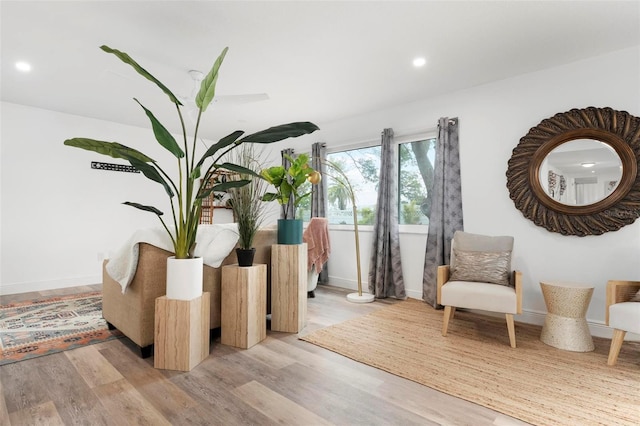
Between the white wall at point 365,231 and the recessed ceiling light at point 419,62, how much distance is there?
89 cm

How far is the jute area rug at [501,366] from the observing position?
1.67 metres

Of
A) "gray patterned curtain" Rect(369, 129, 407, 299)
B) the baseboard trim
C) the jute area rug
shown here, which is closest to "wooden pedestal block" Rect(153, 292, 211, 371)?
the jute area rug

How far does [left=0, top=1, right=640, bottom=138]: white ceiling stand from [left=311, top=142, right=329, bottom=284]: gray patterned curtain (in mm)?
1166

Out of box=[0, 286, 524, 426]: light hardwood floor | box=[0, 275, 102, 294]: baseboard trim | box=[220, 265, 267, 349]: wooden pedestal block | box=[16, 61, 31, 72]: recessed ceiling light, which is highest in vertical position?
box=[16, 61, 31, 72]: recessed ceiling light

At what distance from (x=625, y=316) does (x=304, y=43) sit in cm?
305

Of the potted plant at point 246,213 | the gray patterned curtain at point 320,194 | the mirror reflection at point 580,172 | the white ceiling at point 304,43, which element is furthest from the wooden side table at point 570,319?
the gray patterned curtain at point 320,194

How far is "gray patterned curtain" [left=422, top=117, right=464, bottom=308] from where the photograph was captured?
361 centimetres

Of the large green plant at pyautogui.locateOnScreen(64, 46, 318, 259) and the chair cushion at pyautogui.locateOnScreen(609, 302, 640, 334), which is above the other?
the large green plant at pyautogui.locateOnScreen(64, 46, 318, 259)

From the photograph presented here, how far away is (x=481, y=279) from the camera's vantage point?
283cm

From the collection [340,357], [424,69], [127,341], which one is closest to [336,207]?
[424,69]

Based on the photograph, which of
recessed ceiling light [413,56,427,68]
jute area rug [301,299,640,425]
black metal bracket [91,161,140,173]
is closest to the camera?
jute area rug [301,299,640,425]

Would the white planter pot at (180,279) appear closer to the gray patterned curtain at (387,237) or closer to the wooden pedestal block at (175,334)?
the wooden pedestal block at (175,334)

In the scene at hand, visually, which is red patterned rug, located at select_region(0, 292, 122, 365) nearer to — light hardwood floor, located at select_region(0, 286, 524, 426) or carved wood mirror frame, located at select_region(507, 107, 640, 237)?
light hardwood floor, located at select_region(0, 286, 524, 426)

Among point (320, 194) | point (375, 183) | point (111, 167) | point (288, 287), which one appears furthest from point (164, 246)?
point (111, 167)
